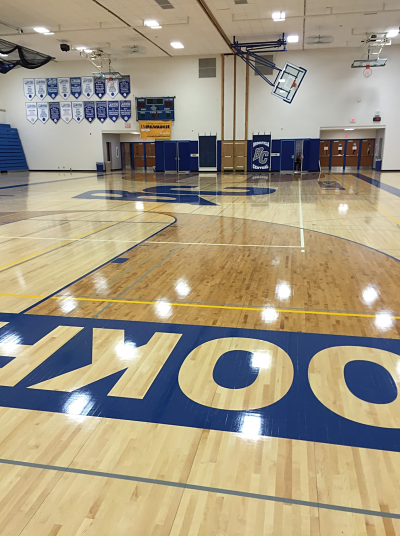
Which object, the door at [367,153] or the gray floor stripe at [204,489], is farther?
the door at [367,153]

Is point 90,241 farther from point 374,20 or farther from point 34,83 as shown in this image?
point 34,83

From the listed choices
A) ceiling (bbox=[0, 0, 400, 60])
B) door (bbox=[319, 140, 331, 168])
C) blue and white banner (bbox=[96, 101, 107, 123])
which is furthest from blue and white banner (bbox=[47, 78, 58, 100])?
door (bbox=[319, 140, 331, 168])

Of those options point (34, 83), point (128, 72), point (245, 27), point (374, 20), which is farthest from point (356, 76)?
point (34, 83)

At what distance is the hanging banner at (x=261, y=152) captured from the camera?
88.4 feet

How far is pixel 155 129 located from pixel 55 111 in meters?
7.03

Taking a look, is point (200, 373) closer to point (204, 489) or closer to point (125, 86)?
point (204, 489)

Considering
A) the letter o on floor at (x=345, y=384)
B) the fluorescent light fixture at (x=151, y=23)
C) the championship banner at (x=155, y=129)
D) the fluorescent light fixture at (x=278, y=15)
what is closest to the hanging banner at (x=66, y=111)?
the championship banner at (x=155, y=129)

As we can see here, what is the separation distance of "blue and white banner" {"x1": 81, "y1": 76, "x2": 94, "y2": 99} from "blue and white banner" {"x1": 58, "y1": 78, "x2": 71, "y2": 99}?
1.03 metres

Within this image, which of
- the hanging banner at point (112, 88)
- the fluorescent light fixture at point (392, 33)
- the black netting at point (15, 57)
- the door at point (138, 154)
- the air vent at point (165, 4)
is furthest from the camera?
the door at point (138, 154)

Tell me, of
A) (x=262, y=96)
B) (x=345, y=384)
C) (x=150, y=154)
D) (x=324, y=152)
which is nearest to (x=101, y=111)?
(x=150, y=154)

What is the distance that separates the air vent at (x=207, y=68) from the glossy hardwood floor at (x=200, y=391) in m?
22.1

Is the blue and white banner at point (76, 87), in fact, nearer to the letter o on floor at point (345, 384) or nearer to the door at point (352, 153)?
the door at point (352, 153)

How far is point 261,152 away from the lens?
2717cm

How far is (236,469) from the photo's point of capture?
241cm
